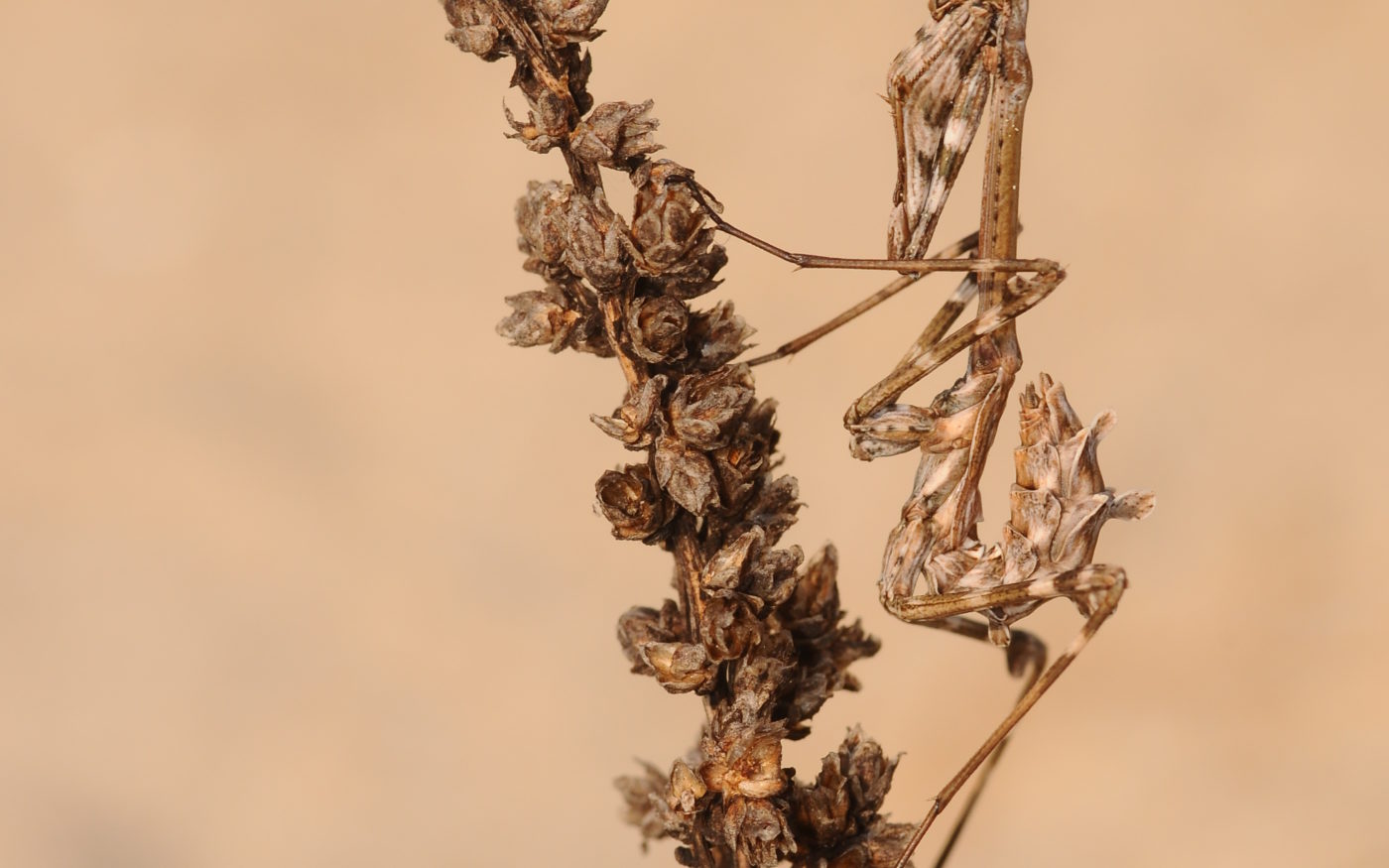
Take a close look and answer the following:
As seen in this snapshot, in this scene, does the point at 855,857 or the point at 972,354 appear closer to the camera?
the point at 855,857

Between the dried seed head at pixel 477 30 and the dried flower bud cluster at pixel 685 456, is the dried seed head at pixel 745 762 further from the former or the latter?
the dried seed head at pixel 477 30

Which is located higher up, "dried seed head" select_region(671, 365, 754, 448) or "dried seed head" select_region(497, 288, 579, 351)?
"dried seed head" select_region(497, 288, 579, 351)

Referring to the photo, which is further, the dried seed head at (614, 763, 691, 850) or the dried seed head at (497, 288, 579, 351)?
the dried seed head at (614, 763, 691, 850)

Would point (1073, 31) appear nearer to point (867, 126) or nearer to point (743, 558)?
point (867, 126)

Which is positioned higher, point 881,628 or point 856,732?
point 881,628

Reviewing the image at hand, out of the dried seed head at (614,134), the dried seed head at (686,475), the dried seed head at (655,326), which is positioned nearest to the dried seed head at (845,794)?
the dried seed head at (686,475)

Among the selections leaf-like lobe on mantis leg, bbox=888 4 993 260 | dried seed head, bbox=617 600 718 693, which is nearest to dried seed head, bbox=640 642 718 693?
dried seed head, bbox=617 600 718 693

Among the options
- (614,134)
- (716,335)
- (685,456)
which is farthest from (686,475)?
(614,134)

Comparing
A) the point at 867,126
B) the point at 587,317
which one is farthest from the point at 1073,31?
the point at 587,317

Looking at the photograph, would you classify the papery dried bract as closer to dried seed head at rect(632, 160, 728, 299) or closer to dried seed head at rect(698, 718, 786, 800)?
dried seed head at rect(632, 160, 728, 299)
